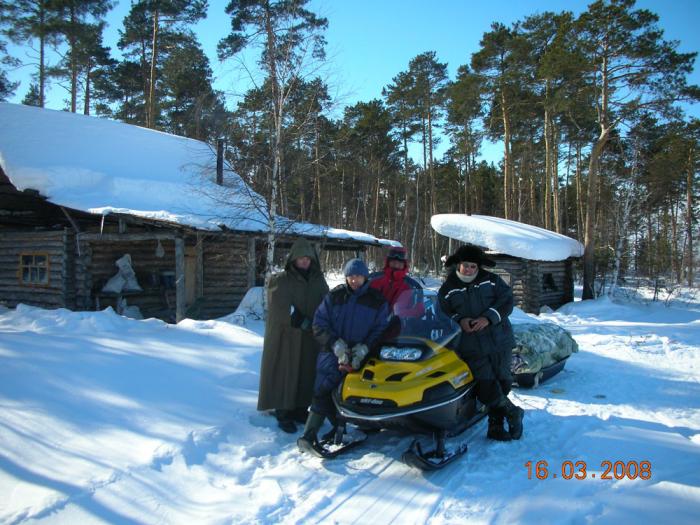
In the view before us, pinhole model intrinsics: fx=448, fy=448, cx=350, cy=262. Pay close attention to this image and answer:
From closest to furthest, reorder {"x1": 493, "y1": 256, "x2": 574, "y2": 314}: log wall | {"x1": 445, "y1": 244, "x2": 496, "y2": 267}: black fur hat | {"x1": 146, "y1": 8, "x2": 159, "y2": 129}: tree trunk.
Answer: {"x1": 445, "y1": 244, "x2": 496, "y2": 267}: black fur hat, {"x1": 493, "y1": 256, "x2": 574, "y2": 314}: log wall, {"x1": 146, "y1": 8, "x2": 159, "y2": 129}: tree trunk

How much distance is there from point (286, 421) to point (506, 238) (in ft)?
41.6

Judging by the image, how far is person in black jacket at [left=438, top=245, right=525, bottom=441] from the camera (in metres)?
3.99

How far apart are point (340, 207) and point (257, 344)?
1012 inches

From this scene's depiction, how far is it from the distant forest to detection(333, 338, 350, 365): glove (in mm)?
5760

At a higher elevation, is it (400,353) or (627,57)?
(627,57)

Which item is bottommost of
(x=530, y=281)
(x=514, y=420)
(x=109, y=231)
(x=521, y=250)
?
(x=514, y=420)

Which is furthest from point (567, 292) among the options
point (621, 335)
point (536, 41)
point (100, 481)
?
point (100, 481)

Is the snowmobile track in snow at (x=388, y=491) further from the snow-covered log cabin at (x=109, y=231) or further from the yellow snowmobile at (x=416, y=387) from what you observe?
the snow-covered log cabin at (x=109, y=231)

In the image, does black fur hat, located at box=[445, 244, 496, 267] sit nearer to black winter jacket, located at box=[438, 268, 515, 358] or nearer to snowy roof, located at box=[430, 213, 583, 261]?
black winter jacket, located at box=[438, 268, 515, 358]

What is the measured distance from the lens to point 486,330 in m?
4.05

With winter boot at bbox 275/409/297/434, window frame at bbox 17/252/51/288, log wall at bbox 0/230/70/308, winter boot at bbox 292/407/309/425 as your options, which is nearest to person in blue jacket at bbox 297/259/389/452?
winter boot at bbox 275/409/297/434

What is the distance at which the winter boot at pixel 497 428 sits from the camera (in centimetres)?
407

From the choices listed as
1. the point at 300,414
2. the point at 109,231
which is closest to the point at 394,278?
the point at 300,414
